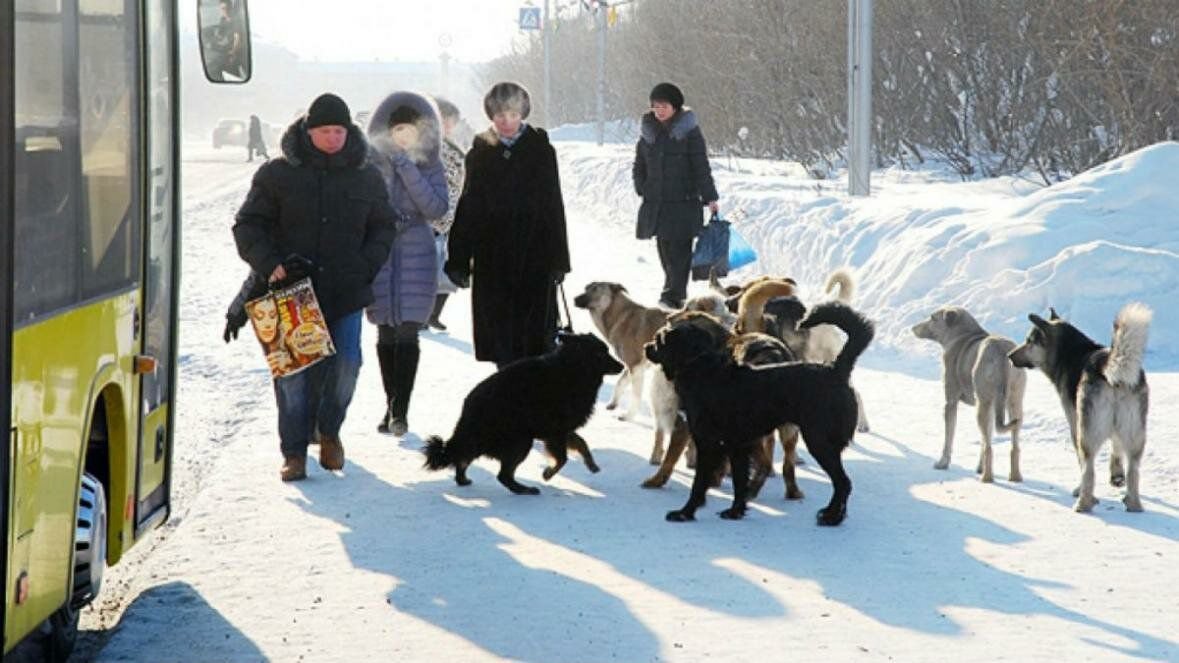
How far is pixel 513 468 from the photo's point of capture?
8.72m

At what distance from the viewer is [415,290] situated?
1026cm

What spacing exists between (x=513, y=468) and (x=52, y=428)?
399cm

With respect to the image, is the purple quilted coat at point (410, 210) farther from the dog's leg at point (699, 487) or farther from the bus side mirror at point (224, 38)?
the bus side mirror at point (224, 38)

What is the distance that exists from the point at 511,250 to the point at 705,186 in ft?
14.6

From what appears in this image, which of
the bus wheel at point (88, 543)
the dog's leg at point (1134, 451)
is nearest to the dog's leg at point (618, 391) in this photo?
the dog's leg at point (1134, 451)

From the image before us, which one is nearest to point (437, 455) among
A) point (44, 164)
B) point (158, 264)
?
point (158, 264)

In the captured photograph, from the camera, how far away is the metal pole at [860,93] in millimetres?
20531

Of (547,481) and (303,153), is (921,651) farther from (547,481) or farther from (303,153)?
(303,153)

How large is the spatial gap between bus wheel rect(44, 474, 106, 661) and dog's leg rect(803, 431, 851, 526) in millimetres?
3349

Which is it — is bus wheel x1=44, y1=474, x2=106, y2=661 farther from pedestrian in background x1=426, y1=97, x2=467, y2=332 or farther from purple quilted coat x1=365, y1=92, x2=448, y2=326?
pedestrian in background x1=426, y1=97, x2=467, y2=332

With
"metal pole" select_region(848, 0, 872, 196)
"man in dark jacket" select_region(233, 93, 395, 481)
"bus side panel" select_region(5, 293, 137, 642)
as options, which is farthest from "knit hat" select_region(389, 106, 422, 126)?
"metal pole" select_region(848, 0, 872, 196)

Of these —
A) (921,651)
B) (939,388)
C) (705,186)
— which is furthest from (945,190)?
(921,651)

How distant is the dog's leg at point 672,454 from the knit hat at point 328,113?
2137mm

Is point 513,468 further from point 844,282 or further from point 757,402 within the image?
point 844,282
